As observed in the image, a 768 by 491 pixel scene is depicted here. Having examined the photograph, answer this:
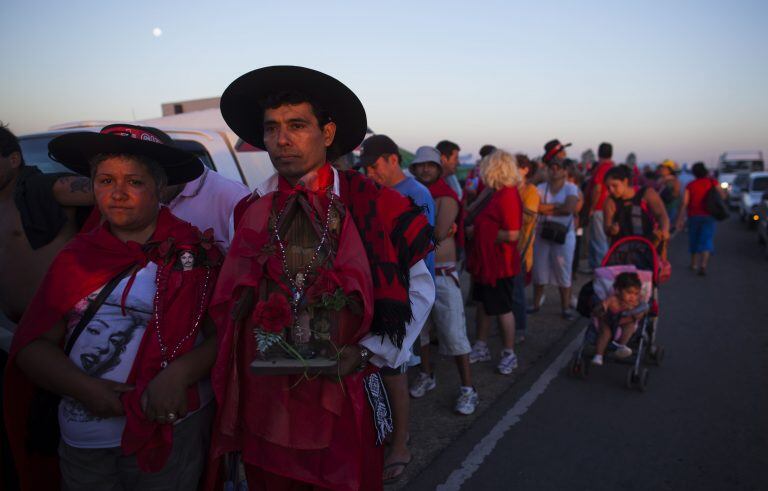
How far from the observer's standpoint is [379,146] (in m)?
4.16

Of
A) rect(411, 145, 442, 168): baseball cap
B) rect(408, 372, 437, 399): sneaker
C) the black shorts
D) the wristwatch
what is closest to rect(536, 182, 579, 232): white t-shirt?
the black shorts

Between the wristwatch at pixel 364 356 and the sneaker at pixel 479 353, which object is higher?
the wristwatch at pixel 364 356

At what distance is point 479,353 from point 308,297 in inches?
158

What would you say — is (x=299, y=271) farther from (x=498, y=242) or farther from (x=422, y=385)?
(x=498, y=242)

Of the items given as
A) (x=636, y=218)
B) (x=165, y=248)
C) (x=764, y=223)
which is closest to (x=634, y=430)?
(x=636, y=218)

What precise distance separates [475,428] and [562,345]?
7.90 ft

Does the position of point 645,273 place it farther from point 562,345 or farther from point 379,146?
point 379,146

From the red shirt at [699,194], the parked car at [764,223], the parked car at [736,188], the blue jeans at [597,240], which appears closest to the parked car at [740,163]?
the parked car at [736,188]

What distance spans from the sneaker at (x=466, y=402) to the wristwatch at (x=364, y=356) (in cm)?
259

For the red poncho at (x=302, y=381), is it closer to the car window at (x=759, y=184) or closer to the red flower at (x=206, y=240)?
the red flower at (x=206, y=240)

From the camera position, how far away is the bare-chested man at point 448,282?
4.28 metres

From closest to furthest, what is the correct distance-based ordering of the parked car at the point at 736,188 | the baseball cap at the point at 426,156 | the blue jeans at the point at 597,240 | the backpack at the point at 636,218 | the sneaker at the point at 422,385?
the baseball cap at the point at 426,156 < the sneaker at the point at 422,385 < the backpack at the point at 636,218 < the blue jeans at the point at 597,240 < the parked car at the point at 736,188

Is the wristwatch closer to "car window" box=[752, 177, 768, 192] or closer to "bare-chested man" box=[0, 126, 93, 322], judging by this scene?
"bare-chested man" box=[0, 126, 93, 322]

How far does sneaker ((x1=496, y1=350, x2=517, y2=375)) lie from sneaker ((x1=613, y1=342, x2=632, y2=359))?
95 centimetres
